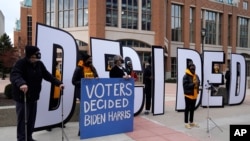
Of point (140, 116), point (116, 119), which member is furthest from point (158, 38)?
point (116, 119)

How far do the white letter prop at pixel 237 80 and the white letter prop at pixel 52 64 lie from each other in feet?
24.7

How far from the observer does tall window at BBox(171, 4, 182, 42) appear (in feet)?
160

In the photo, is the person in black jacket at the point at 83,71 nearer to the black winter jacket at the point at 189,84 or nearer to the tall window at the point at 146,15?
the black winter jacket at the point at 189,84

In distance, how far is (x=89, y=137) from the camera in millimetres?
7211

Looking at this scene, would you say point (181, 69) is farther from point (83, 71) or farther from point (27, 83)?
point (27, 83)

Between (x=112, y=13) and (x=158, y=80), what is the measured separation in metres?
27.4

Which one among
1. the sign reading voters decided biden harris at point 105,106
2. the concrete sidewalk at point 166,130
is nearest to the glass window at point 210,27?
the concrete sidewalk at point 166,130

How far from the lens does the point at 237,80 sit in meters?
13.0

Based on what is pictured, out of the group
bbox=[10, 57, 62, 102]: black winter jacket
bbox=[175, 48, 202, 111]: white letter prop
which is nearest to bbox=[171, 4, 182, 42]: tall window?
bbox=[175, 48, 202, 111]: white letter prop

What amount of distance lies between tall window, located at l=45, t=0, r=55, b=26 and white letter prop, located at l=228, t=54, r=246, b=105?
101 feet

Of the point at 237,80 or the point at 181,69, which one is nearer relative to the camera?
the point at 181,69

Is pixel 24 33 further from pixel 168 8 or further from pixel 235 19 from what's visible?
pixel 235 19

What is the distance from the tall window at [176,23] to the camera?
1917 inches

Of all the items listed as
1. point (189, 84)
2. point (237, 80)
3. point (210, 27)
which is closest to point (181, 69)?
point (189, 84)
